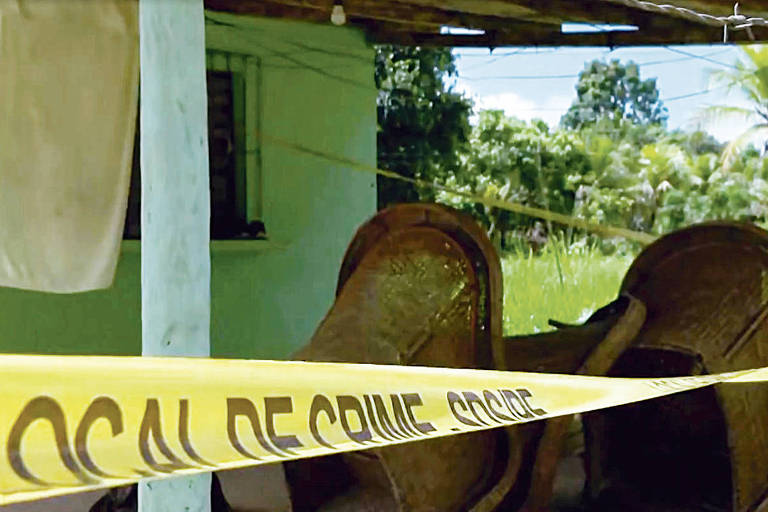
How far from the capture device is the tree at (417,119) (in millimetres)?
8727

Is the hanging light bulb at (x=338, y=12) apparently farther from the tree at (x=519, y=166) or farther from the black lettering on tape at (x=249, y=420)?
the tree at (x=519, y=166)

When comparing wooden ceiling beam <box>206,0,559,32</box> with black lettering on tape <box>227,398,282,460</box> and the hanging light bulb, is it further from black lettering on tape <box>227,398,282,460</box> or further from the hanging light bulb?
black lettering on tape <box>227,398,282,460</box>

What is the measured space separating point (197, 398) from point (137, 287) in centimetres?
422

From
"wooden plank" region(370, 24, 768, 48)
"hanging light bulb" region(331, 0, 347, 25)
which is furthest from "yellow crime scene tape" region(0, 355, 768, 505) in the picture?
"wooden plank" region(370, 24, 768, 48)

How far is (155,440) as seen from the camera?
1.31 m

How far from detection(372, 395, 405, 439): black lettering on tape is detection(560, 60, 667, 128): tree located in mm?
18893

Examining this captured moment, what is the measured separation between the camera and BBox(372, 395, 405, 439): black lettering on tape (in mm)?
1604

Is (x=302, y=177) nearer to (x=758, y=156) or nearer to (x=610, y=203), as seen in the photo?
(x=610, y=203)

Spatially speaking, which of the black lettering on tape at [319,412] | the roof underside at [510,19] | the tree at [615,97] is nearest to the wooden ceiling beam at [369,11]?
the roof underside at [510,19]

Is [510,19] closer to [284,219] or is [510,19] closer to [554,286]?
[284,219]

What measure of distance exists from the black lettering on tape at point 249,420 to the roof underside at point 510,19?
12.4 ft

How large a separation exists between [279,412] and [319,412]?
86 millimetres

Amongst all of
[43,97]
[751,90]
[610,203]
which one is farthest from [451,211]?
[751,90]

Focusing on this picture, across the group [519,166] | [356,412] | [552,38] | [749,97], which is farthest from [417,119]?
[749,97]
